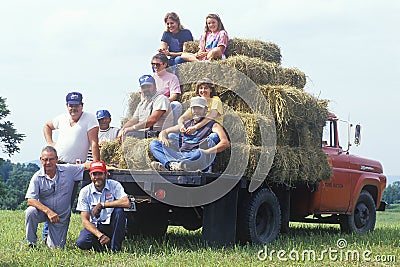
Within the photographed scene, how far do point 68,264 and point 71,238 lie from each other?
2.62 metres

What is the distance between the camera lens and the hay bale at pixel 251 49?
34.6ft

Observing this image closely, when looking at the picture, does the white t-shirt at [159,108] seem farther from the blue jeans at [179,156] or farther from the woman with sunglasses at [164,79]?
Result: the blue jeans at [179,156]

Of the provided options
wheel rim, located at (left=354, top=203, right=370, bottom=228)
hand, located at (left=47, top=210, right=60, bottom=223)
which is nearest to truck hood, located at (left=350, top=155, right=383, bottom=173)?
wheel rim, located at (left=354, top=203, right=370, bottom=228)

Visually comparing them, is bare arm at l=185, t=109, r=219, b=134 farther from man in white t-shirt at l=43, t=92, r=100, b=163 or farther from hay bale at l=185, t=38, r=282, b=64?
hay bale at l=185, t=38, r=282, b=64

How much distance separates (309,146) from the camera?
9.77 m

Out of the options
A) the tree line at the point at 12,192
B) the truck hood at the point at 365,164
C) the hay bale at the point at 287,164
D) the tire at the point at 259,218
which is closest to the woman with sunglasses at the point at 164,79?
the hay bale at the point at 287,164

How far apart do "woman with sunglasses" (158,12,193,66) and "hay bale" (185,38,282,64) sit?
7.0 inches

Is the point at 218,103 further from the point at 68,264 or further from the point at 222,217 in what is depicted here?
the point at 68,264

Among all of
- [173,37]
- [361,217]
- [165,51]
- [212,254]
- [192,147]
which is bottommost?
[212,254]

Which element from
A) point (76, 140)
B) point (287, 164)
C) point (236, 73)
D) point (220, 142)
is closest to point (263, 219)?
point (287, 164)

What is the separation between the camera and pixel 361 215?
1209 cm

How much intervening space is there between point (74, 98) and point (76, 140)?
0.55 metres

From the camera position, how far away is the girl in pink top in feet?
33.3

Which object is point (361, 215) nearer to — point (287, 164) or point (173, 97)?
point (287, 164)
